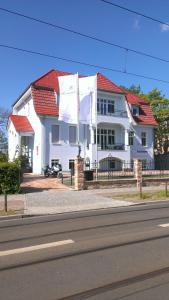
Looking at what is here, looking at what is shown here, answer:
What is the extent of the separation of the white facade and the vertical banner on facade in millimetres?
5383

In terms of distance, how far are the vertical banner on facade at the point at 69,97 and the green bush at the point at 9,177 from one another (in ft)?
34.8

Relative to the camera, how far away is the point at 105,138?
136 feet

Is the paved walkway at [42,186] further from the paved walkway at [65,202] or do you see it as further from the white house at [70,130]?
the white house at [70,130]

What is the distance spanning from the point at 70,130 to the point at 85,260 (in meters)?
31.7

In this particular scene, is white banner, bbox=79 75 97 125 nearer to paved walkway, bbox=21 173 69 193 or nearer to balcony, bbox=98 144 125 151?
paved walkway, bbox=21 173 69 193

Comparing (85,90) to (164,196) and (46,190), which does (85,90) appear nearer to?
(46,190)

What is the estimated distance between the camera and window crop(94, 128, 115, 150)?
134 feet

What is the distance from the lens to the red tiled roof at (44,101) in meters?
36.6

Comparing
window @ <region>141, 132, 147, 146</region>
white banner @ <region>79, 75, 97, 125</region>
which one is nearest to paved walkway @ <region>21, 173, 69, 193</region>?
white banner @ <region>79, 75, 97, 125</region>

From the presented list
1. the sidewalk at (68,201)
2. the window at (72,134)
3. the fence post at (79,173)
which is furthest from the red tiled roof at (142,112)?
the sidewalk at (68,201)

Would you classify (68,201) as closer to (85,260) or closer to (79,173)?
(79,173)

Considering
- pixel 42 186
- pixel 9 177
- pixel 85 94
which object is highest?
pixel 85 94

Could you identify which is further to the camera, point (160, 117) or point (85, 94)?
point (160, 117)

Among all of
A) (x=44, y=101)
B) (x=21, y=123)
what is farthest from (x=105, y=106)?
(x=21, y=123)
